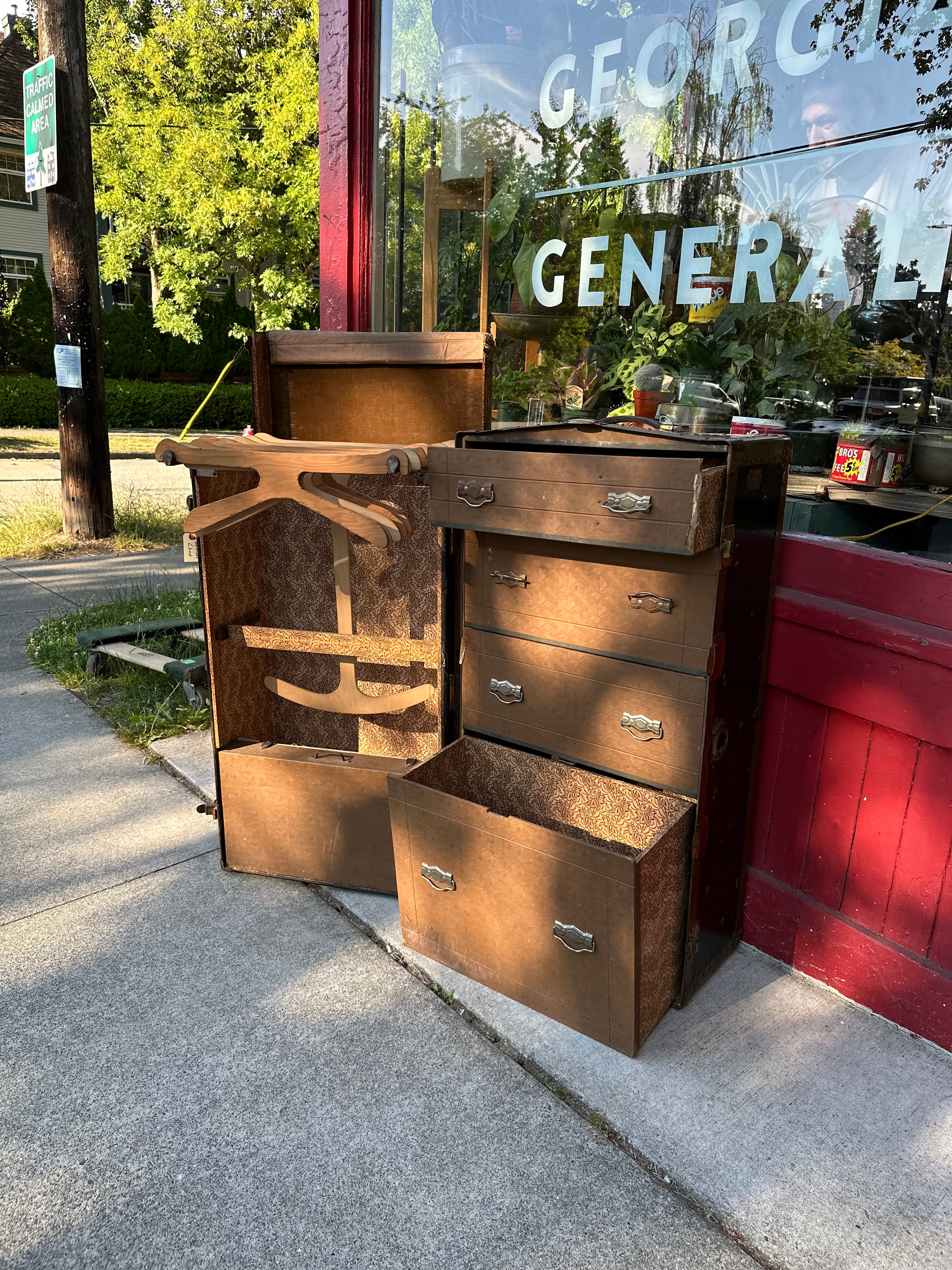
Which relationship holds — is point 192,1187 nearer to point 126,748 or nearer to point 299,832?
point 299,832

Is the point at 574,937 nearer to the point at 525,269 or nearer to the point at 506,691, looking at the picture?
the point at 506,691

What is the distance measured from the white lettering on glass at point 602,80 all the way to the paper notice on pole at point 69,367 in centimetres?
464

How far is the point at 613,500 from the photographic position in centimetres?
183

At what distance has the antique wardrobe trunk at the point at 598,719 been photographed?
72.9 inches

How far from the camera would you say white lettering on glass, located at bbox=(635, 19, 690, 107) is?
2.80m

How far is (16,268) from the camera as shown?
20984 millimetres

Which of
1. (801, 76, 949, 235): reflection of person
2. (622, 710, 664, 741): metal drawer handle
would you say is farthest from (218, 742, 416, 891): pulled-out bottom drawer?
(801, 76, 949, 235): reflection of person

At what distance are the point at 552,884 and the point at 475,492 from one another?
3.00 feet

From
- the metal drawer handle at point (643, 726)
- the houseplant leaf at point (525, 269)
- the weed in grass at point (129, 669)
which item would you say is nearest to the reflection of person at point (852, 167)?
the houseplant leaf at point (525, 269)

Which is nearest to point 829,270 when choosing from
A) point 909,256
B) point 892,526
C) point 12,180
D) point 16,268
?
point 909,256

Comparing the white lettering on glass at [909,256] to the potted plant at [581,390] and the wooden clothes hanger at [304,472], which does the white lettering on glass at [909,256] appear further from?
the wooden clothes hanger at [304,472]

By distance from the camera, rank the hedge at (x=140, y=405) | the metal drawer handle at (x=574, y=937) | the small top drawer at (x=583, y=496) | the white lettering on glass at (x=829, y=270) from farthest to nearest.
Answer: the hedge at (x=140, y=405), the white lettering on glass at (x=829, y=270), the metal drawer handle at (x=574, y=937), the small top drawer at (x=583, y=496)

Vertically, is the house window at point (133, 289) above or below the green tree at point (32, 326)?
above

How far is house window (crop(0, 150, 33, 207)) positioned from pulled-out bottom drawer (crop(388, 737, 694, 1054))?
75.8ft
